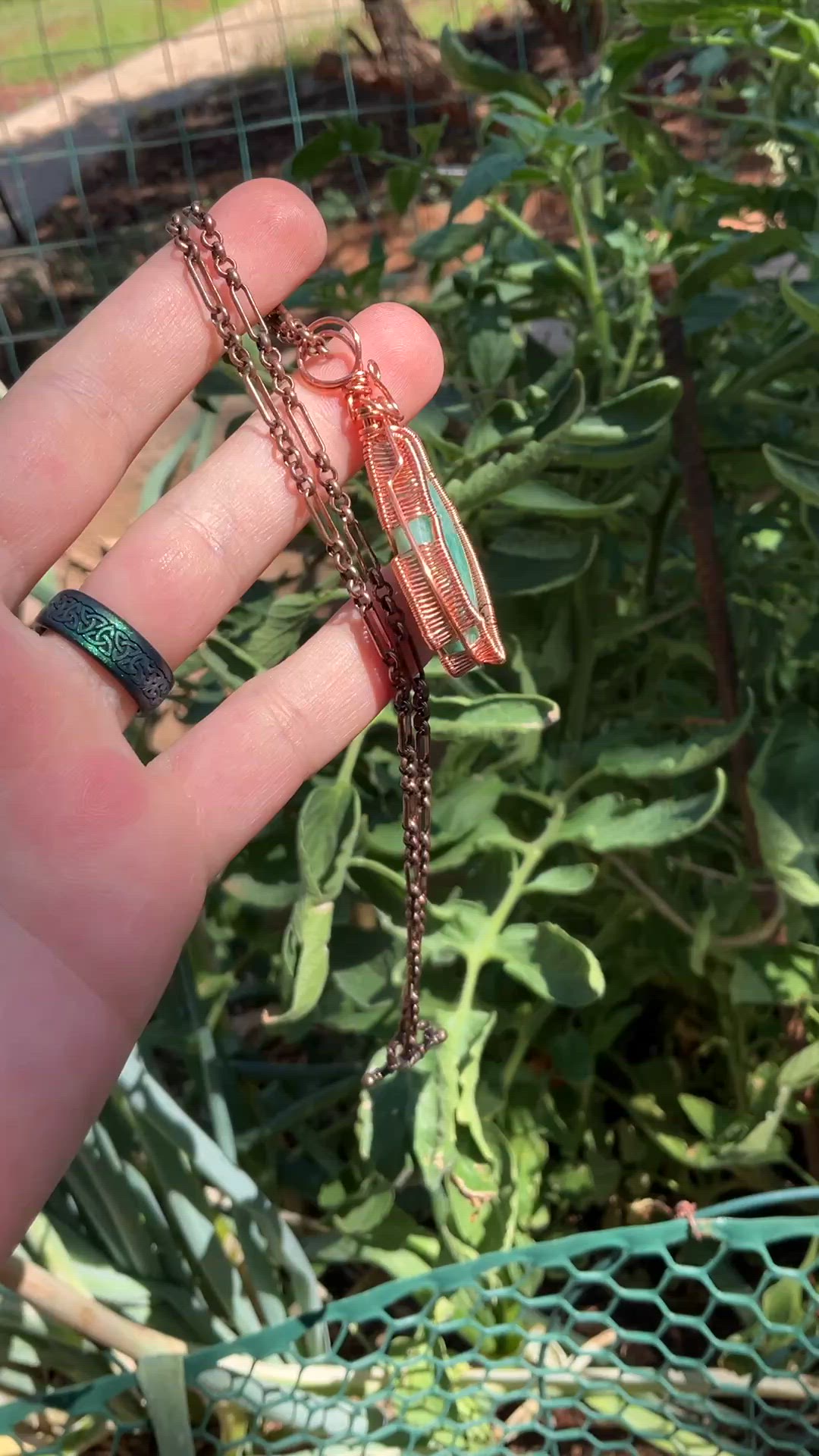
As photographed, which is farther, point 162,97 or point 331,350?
point 162,97

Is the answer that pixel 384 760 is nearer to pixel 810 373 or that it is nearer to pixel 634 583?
pixel 634 583

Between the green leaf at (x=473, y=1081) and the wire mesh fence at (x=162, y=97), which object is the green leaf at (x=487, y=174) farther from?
the wire mesh fence at (x=162, y=97)

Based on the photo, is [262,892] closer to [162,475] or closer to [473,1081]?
[473,1081]

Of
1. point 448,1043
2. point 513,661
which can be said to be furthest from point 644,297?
point 448,1043

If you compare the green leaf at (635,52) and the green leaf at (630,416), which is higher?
the green leaf at (635,52)

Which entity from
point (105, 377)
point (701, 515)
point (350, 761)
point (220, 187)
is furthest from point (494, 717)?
point (220, 187)

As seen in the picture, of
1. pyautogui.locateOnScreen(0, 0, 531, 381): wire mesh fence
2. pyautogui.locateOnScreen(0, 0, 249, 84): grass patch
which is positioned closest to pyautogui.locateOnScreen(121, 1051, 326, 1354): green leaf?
pyautogui.locateOnScreen(0, 0, 531, 381): wire mesh fence

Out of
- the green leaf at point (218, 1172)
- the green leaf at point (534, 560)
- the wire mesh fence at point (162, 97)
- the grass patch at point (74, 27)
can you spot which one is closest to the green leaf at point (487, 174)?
the green leaf at point (534, 560)
